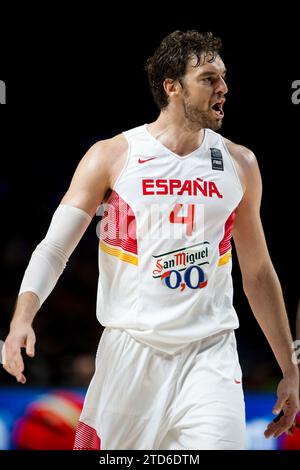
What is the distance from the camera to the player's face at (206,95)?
3654 millimetres

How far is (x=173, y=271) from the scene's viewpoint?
137 inches

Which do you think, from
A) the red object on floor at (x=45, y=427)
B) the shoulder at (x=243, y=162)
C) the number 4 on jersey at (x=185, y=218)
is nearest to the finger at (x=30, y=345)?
the number 4 on jersey at (x=185, y=218)

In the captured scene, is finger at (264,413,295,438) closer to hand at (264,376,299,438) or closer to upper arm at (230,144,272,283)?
hand at (264,376,299,438)

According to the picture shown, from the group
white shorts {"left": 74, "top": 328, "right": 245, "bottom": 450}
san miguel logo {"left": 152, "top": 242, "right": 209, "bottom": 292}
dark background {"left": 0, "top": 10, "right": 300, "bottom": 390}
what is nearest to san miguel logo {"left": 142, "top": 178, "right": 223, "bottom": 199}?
san miguel logo {"left": 152, "top": 242, "right": 209, "bottom": 292}

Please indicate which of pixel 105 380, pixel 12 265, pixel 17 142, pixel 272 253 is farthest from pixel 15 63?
pixel 105 380

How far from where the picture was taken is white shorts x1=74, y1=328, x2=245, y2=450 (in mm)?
3271

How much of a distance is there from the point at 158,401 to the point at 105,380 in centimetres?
26

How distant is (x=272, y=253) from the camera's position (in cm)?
643

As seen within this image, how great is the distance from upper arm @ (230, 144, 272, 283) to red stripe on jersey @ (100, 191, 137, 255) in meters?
0.51

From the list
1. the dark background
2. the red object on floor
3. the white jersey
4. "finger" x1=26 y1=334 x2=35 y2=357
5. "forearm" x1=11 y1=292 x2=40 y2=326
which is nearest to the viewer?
"finger" x1=26 y1=334 x2=35 y2=357

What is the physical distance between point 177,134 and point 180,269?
635mm

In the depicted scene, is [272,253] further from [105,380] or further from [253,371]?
[105,380]

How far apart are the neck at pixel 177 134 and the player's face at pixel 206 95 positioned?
0.15 ft

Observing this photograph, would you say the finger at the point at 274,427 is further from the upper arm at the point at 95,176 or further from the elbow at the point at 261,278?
the upper arm at the point at 95,176
